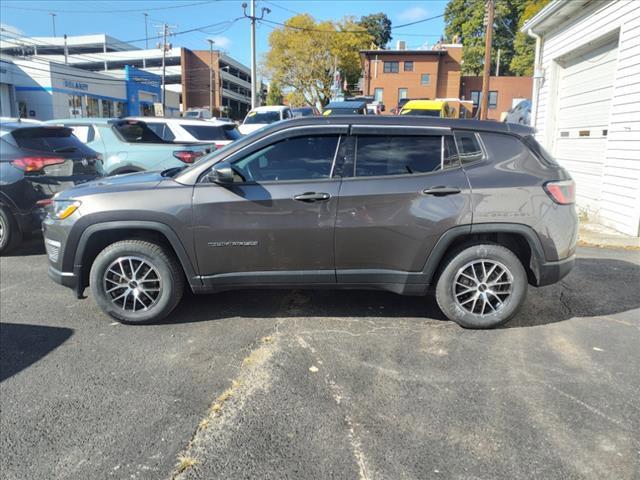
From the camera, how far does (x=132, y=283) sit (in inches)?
168

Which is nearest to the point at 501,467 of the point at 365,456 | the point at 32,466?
the point at 365,456

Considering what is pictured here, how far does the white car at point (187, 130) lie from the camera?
978 centimetres

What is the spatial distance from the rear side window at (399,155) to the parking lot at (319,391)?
53.6 inches

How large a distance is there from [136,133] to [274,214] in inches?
242

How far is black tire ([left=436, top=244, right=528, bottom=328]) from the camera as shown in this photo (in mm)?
4125

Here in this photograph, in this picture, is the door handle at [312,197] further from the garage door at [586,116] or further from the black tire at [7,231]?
the garage door at [586,116]

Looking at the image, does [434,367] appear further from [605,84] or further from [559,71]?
[559,71]

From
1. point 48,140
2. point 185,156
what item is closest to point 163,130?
point 185,156

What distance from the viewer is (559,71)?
467 inches

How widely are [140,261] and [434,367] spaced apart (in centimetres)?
257

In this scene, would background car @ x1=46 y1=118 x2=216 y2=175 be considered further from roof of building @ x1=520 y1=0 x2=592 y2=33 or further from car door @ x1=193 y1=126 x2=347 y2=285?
roof of building @ x1=520 y1=0 x2=592 y2=33

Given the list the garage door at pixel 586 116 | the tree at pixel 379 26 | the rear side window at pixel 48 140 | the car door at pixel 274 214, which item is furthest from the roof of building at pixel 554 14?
the tree at pixel 379 26

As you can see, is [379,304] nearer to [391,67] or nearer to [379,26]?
[391,67]

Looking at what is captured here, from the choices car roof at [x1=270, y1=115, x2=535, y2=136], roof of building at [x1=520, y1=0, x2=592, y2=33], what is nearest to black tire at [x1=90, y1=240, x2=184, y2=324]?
car roof at [x1=270, y1=115, x2=535, y2=136]
